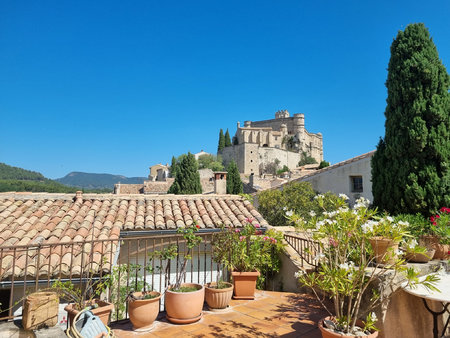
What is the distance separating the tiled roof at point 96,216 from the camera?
6477mm

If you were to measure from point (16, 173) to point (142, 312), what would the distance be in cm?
9430

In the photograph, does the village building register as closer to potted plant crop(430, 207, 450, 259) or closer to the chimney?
the chimney

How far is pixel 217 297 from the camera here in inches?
183

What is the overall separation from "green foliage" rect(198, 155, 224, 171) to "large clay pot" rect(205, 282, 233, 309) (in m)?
56.0

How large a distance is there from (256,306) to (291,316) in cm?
67

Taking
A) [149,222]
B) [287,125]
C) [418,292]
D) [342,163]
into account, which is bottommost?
[418,292]

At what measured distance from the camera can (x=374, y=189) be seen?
30.6 feet

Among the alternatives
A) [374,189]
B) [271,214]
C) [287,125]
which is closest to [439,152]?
[374,189]

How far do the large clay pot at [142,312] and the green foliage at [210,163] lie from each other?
56.7 m

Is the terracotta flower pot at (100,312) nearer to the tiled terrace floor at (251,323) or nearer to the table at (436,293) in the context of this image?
the tiled terrace floor at (251,323)

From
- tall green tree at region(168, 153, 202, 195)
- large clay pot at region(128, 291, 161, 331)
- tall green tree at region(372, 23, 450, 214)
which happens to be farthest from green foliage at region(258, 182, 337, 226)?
tall green tree at region(168, 153, 202, 195)

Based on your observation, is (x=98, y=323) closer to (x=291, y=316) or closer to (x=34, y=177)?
(x=291, y=316)

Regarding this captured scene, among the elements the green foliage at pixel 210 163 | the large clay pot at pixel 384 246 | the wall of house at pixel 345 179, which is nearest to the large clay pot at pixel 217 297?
the large clay pot at pixel 384 246

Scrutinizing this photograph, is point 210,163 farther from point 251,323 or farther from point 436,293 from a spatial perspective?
point 436,293
